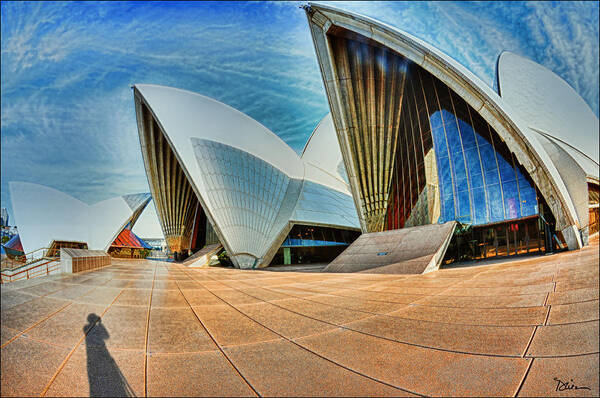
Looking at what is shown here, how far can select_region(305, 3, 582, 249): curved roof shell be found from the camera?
9594mm

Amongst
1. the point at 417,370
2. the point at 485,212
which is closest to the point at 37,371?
the point at 417,370

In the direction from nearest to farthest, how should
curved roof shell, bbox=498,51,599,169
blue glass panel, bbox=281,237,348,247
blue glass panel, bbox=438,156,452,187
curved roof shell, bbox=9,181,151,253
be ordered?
blue glass panel, bbox=438,156,452,187, curved roof shell, bbox=498,51,599,169, blue glass panel, bbox=281,237,348,247, curved roof shell, bbox=9,181,151,253

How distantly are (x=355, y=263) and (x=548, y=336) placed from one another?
314 inches

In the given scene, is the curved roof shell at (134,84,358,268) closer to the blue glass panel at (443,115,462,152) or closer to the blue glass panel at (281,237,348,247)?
the blue glass panel at (281,237,348,247)

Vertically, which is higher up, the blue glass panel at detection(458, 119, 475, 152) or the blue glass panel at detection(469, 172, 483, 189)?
the blue glass panel at detection(458, 119, 475, 152)

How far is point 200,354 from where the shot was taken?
210 centimetres

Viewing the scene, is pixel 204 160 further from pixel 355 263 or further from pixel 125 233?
pixel 125 233

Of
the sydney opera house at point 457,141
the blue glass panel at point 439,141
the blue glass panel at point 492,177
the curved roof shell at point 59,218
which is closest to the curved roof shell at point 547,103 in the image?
the sydney opera house at point 457,141

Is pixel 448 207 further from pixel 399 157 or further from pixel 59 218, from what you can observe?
pixel 59 218

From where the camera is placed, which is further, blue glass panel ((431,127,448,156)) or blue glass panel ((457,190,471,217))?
blue glass panel ((431,127,448,156))

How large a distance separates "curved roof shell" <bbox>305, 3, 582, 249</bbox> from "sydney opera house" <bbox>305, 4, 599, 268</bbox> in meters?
0.04

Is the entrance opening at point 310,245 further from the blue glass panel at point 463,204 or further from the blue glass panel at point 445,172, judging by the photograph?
the blue glass panel at point 463,204

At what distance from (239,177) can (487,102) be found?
15.1 meters

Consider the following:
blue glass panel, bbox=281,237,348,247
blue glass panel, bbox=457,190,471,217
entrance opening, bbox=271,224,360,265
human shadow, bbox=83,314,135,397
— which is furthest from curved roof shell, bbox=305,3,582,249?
blue glass panel, bbox=281,237,348,247
